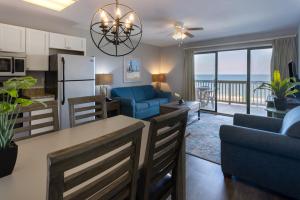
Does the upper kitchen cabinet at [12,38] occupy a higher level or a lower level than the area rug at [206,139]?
higher

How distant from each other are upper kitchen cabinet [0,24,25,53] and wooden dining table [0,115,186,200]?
2295 millimetres

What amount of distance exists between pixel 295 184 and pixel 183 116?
1.54m

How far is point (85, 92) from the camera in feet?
12.6

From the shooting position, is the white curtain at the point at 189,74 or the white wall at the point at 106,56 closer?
the white wall at the point at 106,56

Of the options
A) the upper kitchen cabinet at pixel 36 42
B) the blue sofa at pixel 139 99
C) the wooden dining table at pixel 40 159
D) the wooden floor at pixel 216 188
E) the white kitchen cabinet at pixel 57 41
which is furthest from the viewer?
the blue sofa at pixel 139 99

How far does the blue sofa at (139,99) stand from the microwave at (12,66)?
228cm

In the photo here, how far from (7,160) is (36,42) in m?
3.09

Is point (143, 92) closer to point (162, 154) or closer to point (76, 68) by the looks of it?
point (76, 68)

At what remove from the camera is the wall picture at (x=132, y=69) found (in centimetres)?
588

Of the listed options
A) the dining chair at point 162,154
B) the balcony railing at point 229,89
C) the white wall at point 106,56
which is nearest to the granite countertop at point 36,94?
the white wall at point 106,56

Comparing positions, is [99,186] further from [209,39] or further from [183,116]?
[209,39]

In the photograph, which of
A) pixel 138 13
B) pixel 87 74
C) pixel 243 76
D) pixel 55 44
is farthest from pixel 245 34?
pixel 55 44

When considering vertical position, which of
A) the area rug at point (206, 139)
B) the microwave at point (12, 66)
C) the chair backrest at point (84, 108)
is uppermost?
the microwave at point (12, 66)

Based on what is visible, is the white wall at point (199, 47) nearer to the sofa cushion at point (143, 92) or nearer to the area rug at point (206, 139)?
the sofa cushion at point (143, 92)
